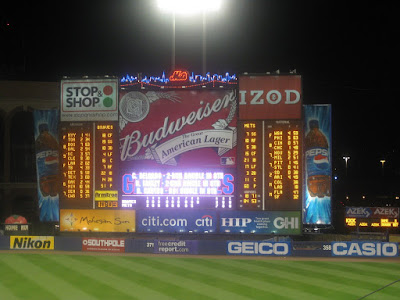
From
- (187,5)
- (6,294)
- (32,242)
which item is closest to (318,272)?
(6,294)

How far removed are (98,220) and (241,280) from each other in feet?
22.8

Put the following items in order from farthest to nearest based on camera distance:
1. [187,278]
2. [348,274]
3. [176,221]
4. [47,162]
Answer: [47,162], [176,221], [348,274], [187,278]

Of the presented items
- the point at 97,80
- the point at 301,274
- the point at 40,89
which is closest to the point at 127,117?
the point at 97,80

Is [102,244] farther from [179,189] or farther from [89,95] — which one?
[89,95]

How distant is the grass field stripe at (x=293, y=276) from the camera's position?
47.7 ft

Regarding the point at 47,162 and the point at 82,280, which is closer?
the point at 82,280

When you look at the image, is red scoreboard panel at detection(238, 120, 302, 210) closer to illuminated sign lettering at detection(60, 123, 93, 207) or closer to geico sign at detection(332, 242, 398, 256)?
geico sign at detection(332, 242, 398, 256)

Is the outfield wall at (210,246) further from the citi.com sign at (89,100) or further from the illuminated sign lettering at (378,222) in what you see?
the citi.com sign at (89,100)

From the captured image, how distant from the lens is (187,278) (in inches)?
616

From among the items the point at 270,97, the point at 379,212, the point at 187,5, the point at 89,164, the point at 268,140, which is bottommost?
the point at 379,212

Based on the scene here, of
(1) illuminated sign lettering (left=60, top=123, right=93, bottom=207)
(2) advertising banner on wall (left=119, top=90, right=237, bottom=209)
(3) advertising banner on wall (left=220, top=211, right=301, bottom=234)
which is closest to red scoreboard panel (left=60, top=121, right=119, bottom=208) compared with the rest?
(1) illuminated sign lettering (left=60, top=123, right=93, bottom=207)

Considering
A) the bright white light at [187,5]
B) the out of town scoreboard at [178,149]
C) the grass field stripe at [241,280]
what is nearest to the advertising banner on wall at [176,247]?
the grass field stripe at [241,280]

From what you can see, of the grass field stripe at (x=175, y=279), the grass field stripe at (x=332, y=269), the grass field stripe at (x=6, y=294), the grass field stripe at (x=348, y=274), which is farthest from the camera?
the grass field stripe at (x=332, y=269)

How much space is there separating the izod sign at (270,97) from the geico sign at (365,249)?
17.2 ft
